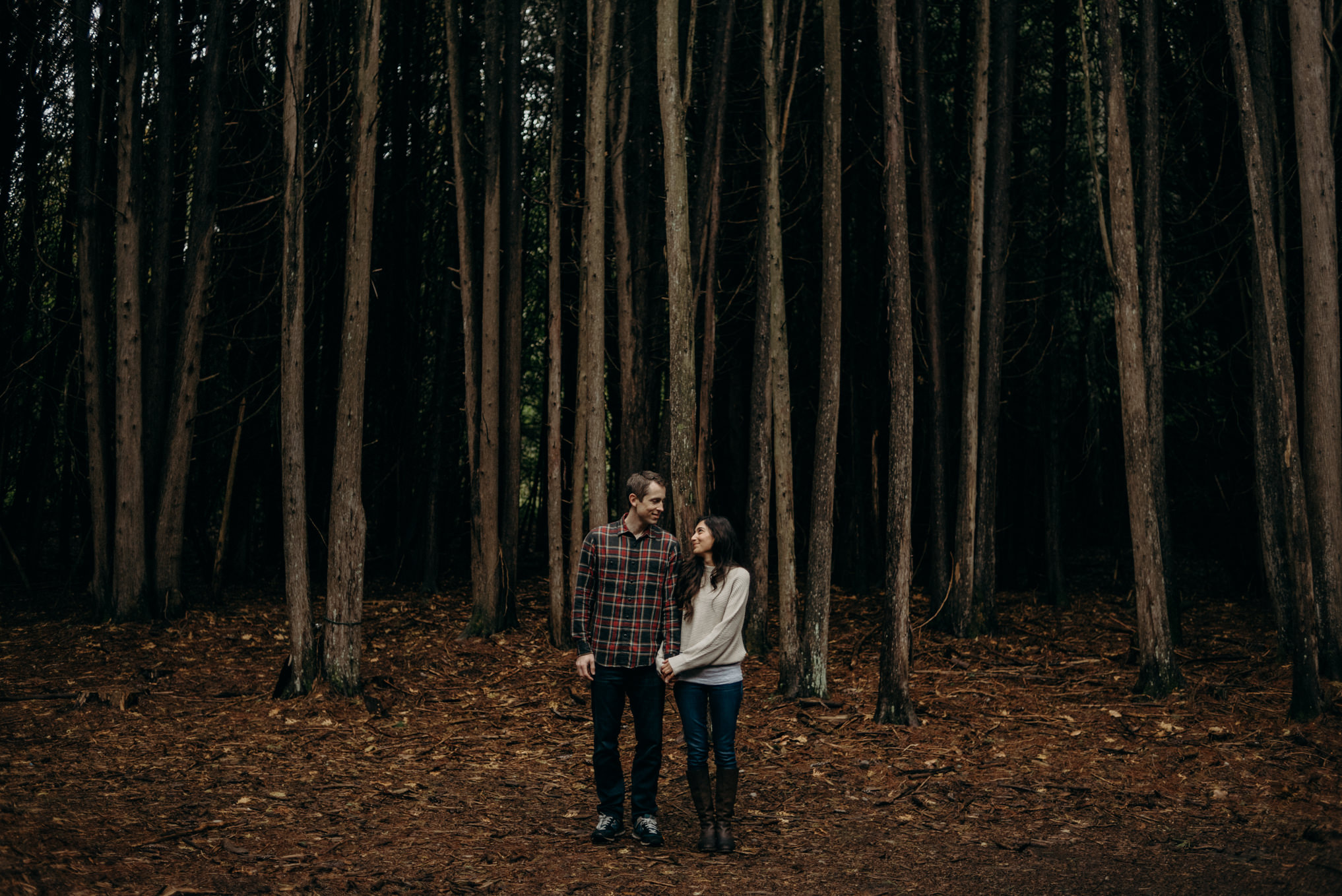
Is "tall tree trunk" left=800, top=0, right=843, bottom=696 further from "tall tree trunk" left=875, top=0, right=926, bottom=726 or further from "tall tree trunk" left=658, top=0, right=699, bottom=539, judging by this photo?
"tall tree trunk" left=658, top=0, right=699, bottom=539

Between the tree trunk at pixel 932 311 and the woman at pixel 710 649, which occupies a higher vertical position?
the tree trunk at pixel 932 311

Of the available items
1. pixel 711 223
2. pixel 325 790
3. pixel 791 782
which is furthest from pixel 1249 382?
pixel 325 790

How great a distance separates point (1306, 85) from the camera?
8.50 m

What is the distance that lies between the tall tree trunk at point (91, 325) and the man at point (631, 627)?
8398 millimetres

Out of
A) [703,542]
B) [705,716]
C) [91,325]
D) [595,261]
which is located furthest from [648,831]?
[91,325]

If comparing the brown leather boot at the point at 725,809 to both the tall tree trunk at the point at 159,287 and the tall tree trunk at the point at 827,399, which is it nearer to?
the tall tree trunk at the point at 827,399

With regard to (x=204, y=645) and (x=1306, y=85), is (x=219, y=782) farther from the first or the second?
(x=1306, y=85)

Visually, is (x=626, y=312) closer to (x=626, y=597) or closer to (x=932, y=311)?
(x=932, y=311)

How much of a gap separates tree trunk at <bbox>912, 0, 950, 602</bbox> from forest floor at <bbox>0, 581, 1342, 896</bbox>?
4.19ft

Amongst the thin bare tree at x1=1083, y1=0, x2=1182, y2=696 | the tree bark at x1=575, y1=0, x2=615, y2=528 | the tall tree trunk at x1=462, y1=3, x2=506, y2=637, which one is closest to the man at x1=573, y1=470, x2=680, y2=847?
the tree bark at x1=575, y1=0, x2=615, y2=528

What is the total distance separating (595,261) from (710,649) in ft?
20.4

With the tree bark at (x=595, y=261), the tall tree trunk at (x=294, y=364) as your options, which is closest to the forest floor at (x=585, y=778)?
the tall tree trunk at (x=294, y=364)

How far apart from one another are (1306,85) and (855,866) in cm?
773

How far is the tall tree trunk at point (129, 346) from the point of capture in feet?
36.0
